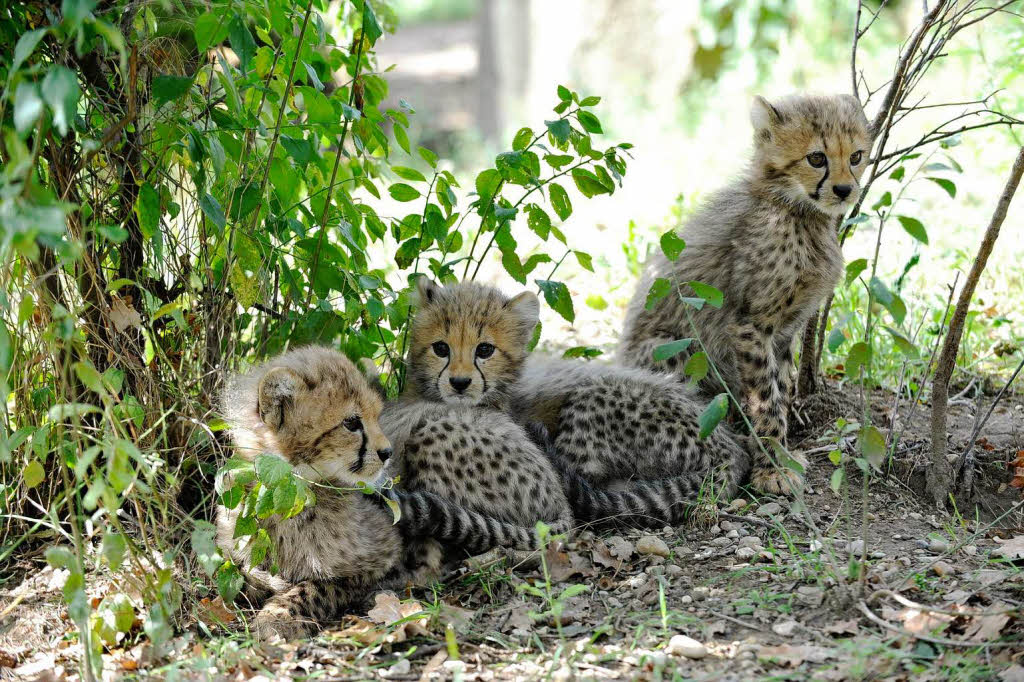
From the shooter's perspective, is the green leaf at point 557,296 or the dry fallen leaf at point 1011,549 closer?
the dry fallen leaf at point 1011,549

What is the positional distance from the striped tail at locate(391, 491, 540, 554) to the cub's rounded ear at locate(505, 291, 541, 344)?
91 centimetres

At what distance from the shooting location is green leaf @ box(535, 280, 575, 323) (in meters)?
3.83

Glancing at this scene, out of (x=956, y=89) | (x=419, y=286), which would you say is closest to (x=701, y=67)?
(x=956, y=89)

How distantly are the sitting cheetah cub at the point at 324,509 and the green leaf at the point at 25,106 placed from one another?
1.18 meters

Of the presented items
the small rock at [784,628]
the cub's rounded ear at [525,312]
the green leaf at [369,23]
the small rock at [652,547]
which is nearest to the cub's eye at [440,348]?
the cub's rounded ear at [525,312]

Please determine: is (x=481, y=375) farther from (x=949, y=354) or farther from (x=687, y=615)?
(x=949, y=354)

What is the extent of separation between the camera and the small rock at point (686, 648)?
273 centimetres

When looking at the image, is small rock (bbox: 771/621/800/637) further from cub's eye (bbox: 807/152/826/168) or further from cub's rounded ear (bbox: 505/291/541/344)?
cub's eye (bbox: 807/152/826/168)

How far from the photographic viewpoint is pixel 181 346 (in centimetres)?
349

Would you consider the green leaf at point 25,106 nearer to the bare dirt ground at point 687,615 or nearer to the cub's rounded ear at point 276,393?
the cub's rounded ear at point 276,393

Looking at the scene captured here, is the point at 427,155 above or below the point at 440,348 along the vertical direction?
above

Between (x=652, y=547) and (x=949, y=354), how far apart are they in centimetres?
121

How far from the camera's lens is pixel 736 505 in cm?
376

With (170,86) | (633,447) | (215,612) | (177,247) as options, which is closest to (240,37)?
(170,86)
